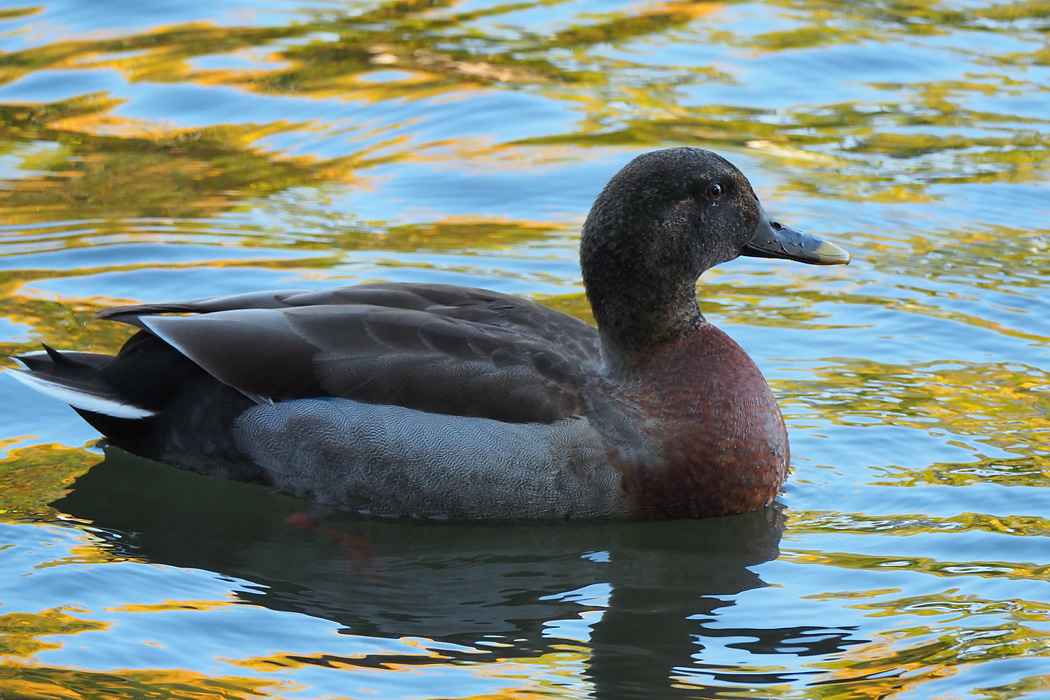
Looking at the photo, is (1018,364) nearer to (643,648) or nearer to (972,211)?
(972,211)

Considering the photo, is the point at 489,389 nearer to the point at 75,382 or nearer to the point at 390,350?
the point at 390,350

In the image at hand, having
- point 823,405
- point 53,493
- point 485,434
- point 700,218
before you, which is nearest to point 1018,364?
point 823,405

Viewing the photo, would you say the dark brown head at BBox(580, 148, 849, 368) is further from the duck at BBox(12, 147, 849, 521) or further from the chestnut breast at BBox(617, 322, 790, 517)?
the chestnut breast at BBox(617, 322, 790, 517)

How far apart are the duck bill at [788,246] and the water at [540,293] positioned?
84cm

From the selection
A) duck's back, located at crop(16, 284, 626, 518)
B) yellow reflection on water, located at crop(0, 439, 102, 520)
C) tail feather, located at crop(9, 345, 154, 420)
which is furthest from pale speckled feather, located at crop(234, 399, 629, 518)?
yellow reflection on water, located at crop(0, 439, 102, 520)

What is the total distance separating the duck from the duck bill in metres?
0.04

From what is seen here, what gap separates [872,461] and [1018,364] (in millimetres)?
1316

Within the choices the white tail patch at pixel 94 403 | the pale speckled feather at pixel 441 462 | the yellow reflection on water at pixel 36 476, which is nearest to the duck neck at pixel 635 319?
the pale speckled feather at pixel 441 462

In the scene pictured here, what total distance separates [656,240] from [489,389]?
0.97 metres

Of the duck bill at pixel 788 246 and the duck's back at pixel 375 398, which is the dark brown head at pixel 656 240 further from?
the duck's back at pixel 375 398

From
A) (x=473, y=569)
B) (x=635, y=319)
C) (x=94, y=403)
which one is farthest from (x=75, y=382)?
(x=635, y=319)

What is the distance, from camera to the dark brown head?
664 centimetres

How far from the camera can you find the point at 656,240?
21.9 ft

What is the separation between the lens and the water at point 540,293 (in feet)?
17.9
